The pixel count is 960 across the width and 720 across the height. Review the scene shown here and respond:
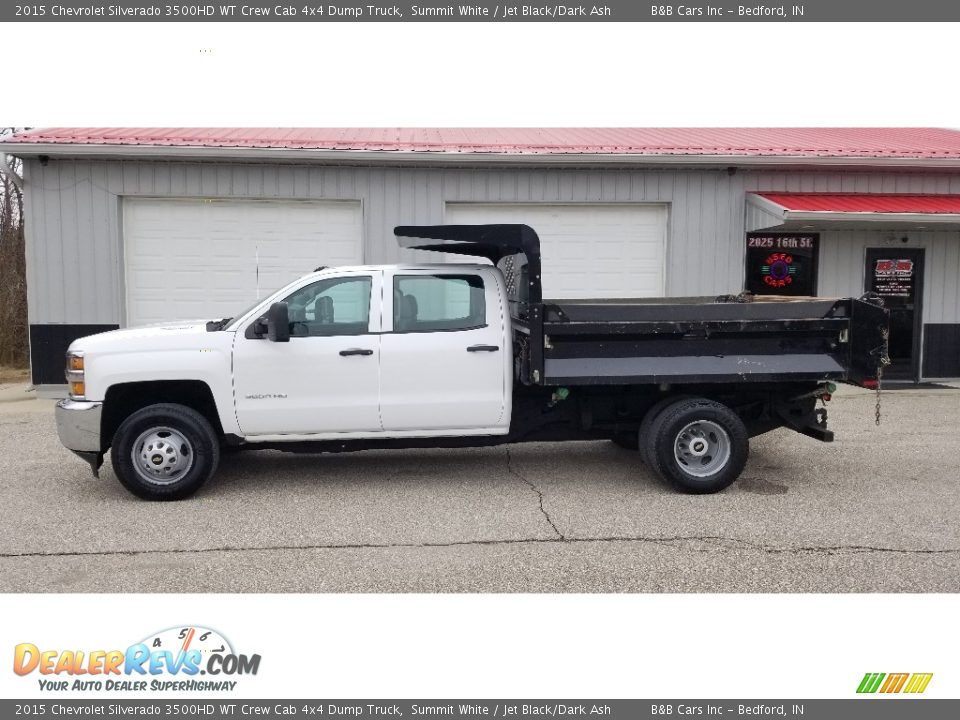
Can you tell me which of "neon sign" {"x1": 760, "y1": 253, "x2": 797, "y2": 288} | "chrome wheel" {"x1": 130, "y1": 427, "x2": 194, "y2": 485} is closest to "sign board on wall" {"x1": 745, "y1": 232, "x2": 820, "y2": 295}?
"neon sign" {"x1": 760, "y1": 253, "x2": 797, "y2": 288}

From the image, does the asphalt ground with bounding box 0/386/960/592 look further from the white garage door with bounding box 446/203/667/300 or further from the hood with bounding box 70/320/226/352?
the white garage door with bounding box 446/203/667/300

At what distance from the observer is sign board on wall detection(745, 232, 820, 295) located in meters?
12.8

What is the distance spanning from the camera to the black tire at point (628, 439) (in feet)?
23.5

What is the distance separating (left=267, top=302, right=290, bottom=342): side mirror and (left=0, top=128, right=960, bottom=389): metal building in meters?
6.23

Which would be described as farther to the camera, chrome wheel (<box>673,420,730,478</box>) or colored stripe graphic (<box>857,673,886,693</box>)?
chrome wheel (<box>673,420,730,478</box>)

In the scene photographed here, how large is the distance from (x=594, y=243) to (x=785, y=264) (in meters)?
3.17

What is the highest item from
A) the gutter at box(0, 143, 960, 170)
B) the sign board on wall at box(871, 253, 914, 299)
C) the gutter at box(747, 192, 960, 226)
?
the gutter at box(0, 143, 960, 170)

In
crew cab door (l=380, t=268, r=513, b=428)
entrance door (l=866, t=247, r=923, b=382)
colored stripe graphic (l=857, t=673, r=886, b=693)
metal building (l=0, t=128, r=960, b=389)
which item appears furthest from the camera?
entrance door (l=866, t=247, r=923, b=382)

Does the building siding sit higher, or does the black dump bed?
the building siding

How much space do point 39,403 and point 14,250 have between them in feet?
24.0

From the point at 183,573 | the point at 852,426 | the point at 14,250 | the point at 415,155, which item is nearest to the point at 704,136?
the point at 415,155

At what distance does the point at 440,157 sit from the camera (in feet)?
39.1

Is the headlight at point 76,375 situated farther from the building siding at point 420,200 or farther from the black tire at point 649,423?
the building siding at point 420,200

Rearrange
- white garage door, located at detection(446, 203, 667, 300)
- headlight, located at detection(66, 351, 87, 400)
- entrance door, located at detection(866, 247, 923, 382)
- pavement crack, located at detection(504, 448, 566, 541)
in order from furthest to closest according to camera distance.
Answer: entrance door, located at detection(866, 247, 923, 382) → white garage door, located at detection(446, 203, 667, 300) → headlight, located at detection(66, 351, 87, 400) → pavement crack, located at detection(504, 448, 566, 541)
